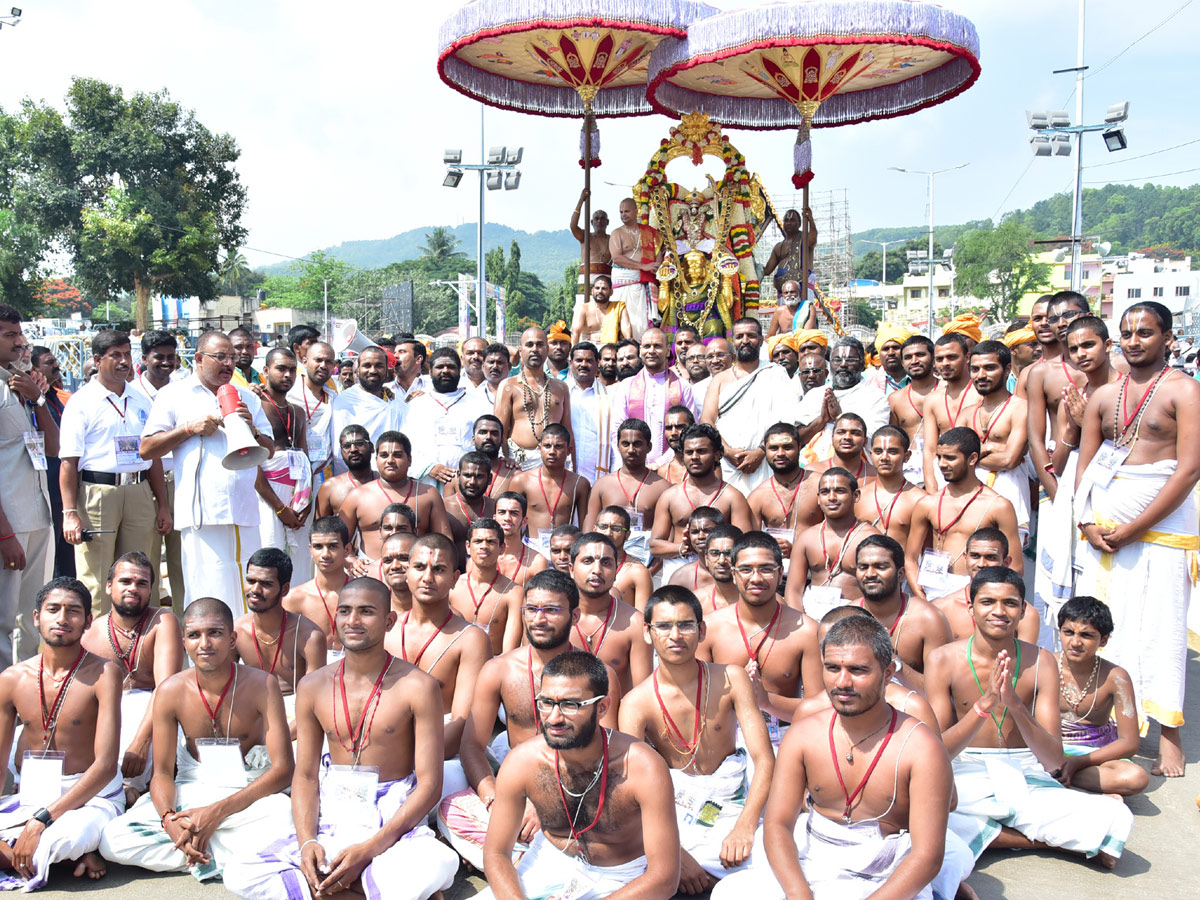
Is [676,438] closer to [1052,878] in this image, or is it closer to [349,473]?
[349,473]

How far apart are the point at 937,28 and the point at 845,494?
7.13 m

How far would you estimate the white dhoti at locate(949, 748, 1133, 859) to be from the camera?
13.7 ft

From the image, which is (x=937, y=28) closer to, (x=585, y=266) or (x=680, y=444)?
(x=585, y=266)

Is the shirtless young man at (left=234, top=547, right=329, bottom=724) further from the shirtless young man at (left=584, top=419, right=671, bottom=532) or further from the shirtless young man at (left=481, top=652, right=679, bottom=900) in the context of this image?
the shirtless young man at (left=584, top=419, right=671, bottom=532)

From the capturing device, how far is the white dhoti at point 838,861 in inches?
135

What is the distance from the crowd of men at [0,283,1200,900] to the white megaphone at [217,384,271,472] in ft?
0.08

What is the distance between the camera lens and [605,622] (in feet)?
16.1

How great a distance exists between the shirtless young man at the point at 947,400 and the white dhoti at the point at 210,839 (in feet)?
14.8

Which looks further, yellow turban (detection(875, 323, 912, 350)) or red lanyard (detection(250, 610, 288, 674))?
yellow turban (detection(875, 323, 912, 350))

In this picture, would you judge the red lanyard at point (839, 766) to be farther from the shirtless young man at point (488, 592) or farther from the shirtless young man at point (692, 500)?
the shirtless young man at point (692, 500)

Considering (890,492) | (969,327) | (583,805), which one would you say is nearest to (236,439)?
(583,805)

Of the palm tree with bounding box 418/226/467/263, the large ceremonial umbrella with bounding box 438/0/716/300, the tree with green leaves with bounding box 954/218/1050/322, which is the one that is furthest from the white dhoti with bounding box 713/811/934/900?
the palm tree with bounding box 418/226/467/263

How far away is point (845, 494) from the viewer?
569 centimetres

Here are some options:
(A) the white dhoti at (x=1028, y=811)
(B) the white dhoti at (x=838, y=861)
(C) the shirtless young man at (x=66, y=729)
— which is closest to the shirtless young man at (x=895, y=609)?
(A) the white dhoti at (x=1028, y=811)
